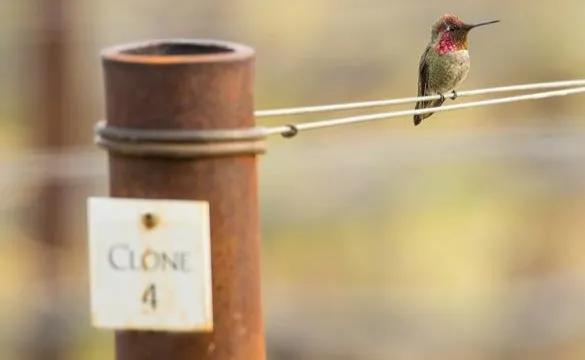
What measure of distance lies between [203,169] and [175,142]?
0.03 metres

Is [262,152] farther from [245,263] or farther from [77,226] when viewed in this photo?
[77,226]

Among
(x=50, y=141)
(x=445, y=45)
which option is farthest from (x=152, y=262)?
(x=50, y=141)

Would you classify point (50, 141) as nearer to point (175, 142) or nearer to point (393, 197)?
point (393, 197)

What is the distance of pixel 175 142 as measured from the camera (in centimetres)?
106

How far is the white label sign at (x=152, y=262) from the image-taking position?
3.51ft

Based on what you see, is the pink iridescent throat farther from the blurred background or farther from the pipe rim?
the blurred background

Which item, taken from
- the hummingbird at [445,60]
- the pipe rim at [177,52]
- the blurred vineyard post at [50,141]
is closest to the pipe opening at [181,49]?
the pipe rim at [177,52]

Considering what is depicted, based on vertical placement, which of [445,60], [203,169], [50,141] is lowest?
[50,141]

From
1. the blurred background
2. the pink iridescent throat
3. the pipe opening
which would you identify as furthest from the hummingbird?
the blurred background

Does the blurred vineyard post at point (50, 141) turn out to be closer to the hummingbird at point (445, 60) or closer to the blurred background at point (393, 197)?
the blurred background at point (393, 197)

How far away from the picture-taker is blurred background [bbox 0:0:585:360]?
188 inches

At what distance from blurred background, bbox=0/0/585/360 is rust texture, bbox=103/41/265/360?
129 inches

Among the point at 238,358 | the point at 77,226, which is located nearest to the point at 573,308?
the point at 77,226

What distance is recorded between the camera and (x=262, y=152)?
110 cm
